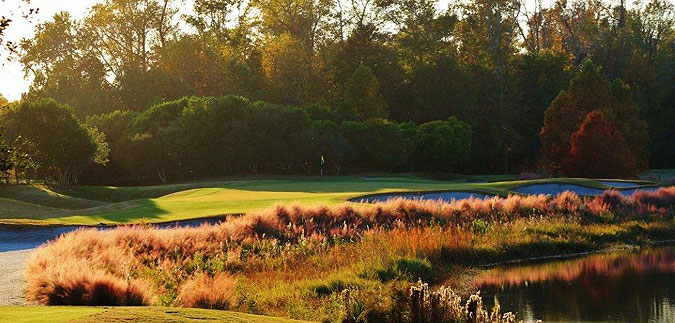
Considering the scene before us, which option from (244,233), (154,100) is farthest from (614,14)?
(244,233)

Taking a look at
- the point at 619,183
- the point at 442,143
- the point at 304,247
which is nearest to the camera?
the point at 304,247

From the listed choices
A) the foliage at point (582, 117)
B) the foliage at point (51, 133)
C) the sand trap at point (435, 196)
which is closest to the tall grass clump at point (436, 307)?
the sand trap at point (435, 196)

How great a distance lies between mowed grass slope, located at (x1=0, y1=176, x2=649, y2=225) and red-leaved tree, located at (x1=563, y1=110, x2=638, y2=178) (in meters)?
8.27

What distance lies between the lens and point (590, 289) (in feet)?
59.9

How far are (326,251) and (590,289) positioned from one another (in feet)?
21.1

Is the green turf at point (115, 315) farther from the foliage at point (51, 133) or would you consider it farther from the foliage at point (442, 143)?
the foliage at point (442, 143)

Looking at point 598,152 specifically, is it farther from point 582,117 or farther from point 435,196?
point 435,196

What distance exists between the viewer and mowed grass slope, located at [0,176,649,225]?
96.3 feet

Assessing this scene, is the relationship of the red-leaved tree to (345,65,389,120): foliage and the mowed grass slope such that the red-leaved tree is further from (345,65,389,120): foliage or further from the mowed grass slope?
(345,65,389,120): foliage

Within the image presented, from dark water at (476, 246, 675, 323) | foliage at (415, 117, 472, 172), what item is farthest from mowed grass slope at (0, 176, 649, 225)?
foliage at (415, 117, 472, 172)

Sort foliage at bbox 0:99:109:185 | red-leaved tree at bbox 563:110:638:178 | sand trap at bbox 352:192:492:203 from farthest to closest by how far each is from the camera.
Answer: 1. foliage at bbox 0:99:109:185
2. red-leaved tree at bbox 563:110:638:178
3. sand trap at bbox 352:192:492:203

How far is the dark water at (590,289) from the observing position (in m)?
15.4

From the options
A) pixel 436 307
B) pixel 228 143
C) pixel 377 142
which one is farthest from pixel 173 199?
pixel 436 307

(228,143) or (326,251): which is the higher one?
(228,143)
